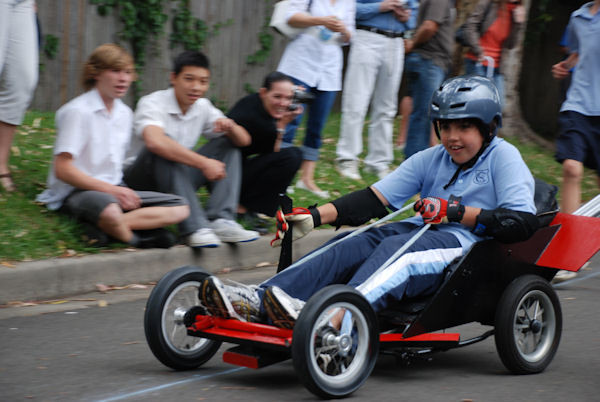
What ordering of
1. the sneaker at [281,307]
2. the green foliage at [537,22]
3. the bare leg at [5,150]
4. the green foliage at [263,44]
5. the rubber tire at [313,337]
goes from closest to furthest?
the rubber tire at [313,337] < the sneaker at [281,307] < the bare leg at [5,150] < the green foliage at [263,44] < the green foliage at [537,22]

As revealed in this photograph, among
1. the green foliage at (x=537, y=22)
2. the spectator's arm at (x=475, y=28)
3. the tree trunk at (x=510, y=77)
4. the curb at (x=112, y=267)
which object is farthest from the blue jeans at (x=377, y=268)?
the green foliage at (x=537, y=22)

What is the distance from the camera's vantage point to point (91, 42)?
9.94 metres

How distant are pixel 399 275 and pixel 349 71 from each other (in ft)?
15.2

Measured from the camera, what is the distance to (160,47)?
10.7 m

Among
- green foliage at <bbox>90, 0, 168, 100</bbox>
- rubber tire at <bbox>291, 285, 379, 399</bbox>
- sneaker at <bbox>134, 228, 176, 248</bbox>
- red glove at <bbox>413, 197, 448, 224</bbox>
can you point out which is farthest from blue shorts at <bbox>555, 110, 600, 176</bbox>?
green foliage at <bbox>90, 0, 168, 100</bbox>

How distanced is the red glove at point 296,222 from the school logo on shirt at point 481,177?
31.0 inches

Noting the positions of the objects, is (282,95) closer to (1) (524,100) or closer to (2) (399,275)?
(2) (399,275)

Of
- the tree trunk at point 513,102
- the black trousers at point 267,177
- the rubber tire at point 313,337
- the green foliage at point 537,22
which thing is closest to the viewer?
the rubber tire at point 313,337

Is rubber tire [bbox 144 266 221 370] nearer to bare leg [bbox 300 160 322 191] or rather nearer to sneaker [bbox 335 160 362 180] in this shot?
bare leg [bbox 300 160 322 191]

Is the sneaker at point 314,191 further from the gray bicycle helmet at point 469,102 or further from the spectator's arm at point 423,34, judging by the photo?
the gray bicycle helmet at point 469,102

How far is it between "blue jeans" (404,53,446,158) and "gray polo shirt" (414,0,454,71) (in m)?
0.06

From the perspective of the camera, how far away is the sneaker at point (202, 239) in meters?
6.10

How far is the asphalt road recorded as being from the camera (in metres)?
3.78

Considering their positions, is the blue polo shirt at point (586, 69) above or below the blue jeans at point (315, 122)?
above
